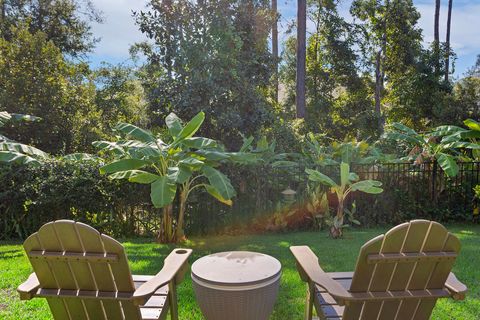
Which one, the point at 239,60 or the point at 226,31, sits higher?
the point at 226,31

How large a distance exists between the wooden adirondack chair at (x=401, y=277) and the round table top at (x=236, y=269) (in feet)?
1.43

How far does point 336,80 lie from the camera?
2256 centimetres

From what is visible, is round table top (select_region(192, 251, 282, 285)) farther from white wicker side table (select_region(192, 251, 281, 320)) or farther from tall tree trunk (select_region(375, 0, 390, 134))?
tall tree trunk (select_region(375, 0, 390, 134))

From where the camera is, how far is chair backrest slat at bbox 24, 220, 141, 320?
2344 mm

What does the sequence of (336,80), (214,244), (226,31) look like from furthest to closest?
(336,80) → (226,31) → (214,244)

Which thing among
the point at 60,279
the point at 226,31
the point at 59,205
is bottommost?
the point at 59,205

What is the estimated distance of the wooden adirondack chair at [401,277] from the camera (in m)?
2.40

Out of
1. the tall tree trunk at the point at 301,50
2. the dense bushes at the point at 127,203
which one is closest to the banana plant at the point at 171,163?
the dense bushes at the point at 127,203

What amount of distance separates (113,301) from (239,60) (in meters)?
8.25

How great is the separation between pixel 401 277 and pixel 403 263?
12cm

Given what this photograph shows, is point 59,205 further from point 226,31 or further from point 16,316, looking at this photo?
point 226,31

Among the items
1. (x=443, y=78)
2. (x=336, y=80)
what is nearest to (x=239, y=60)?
(x=336, y=80)

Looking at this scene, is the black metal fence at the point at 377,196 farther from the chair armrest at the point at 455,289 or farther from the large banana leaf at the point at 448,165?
the chair armrest at the point at 455,289

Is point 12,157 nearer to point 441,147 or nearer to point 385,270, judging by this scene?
point 385,270
